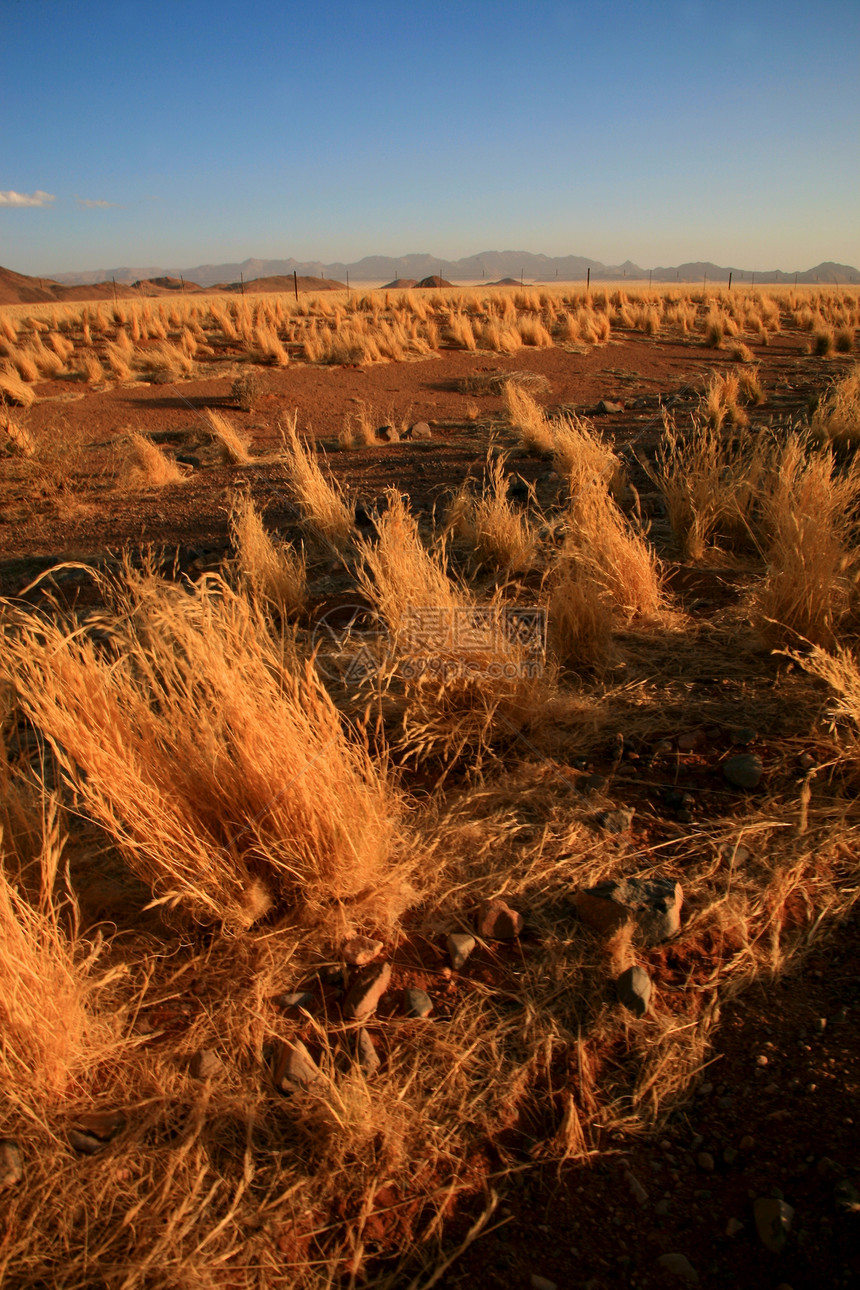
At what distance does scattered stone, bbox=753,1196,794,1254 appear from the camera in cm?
139

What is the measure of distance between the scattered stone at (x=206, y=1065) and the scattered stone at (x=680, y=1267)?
1035mm

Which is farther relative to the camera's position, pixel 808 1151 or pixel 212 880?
pixel 212 880

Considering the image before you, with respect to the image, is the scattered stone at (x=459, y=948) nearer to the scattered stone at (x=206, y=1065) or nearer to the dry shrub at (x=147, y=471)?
the scattered stone at (x=206, y=1065)

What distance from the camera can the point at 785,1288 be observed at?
4.32 ft

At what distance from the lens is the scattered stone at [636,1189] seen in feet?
4.92

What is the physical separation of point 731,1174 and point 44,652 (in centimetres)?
213

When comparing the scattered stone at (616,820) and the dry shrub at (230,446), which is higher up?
the dry shrub at (230,446)

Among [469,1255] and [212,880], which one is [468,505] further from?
[469,1255]

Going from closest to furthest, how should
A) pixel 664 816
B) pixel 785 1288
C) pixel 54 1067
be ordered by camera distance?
pixel 785 1288 → pixel 54 1067 → pixel 664 816

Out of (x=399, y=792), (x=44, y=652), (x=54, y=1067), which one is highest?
(x=44, y=652)

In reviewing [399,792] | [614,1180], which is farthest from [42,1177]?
[399,792]

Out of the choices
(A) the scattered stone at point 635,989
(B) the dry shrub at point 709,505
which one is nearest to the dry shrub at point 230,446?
(B) the dry shrub at point 709,505

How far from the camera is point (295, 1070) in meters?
1.71

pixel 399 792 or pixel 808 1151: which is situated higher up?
pixel 399 792
